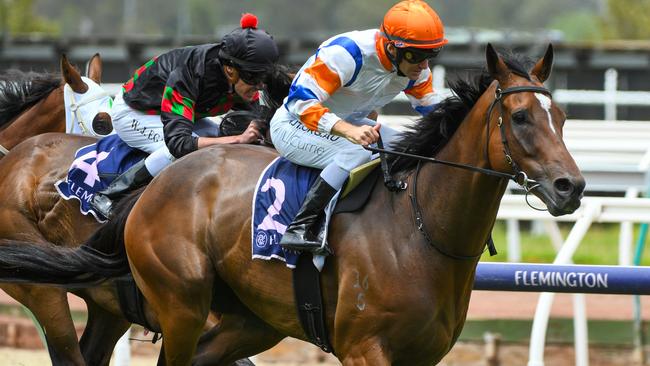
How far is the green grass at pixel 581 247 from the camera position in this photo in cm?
974

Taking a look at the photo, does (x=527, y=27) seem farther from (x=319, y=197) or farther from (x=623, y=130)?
(x=319, y=197)

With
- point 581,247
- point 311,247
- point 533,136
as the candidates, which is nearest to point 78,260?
point 311,247

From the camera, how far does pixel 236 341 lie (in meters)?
5.36

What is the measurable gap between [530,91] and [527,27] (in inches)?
3092

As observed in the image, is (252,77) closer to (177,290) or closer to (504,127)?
(177,290)

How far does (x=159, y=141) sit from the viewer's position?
222 inches

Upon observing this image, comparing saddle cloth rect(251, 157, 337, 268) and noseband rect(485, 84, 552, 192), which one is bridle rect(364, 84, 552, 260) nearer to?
noseband rect(485, 84, 552, 192)

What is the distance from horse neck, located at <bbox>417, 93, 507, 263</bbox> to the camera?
4.38m

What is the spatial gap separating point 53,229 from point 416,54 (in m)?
2.29

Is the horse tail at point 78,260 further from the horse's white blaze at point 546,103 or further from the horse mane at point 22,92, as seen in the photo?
the horse's white blaze at point 546,103

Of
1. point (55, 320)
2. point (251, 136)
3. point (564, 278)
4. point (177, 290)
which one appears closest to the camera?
point (177, 290)

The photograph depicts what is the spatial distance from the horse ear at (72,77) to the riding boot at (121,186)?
966 mm

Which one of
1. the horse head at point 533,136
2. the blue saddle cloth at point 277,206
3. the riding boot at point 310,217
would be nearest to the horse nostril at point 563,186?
the horse head at point 533,136

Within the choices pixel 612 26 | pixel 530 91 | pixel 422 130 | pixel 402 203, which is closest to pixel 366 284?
pixel 402 203
